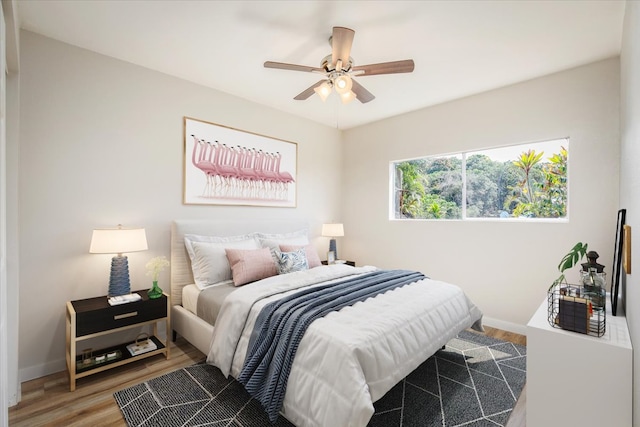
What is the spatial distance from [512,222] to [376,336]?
8.03ft

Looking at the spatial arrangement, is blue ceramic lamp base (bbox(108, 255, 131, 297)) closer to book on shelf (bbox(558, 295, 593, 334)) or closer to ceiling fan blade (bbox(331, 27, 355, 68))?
ceiling fan blade (bbox(331, 27, 355, 68))

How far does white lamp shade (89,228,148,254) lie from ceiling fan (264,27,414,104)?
1799 millimetres

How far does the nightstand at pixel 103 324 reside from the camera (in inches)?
86.9

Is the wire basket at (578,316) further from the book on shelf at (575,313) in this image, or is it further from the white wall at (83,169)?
the white wall at (83,169)

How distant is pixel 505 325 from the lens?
10.9 feet

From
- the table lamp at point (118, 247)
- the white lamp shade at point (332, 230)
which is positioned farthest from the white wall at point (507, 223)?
the table lamp at point (118, 247)

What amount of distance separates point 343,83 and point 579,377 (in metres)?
2.37

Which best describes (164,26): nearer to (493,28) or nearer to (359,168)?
(493,28)

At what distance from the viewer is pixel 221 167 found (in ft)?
11.5

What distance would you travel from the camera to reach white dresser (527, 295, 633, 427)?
1455 millimetres

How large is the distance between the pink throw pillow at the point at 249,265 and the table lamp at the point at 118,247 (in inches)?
31.5

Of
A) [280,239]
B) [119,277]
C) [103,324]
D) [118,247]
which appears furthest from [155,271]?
[280,239]

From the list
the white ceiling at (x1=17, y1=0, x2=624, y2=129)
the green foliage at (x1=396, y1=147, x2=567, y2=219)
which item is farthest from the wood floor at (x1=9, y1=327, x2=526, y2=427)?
the white ceiling at (x1=17, y1=0, x2=624, y2=129)

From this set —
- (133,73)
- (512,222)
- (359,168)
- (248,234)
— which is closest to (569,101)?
(512,222)
